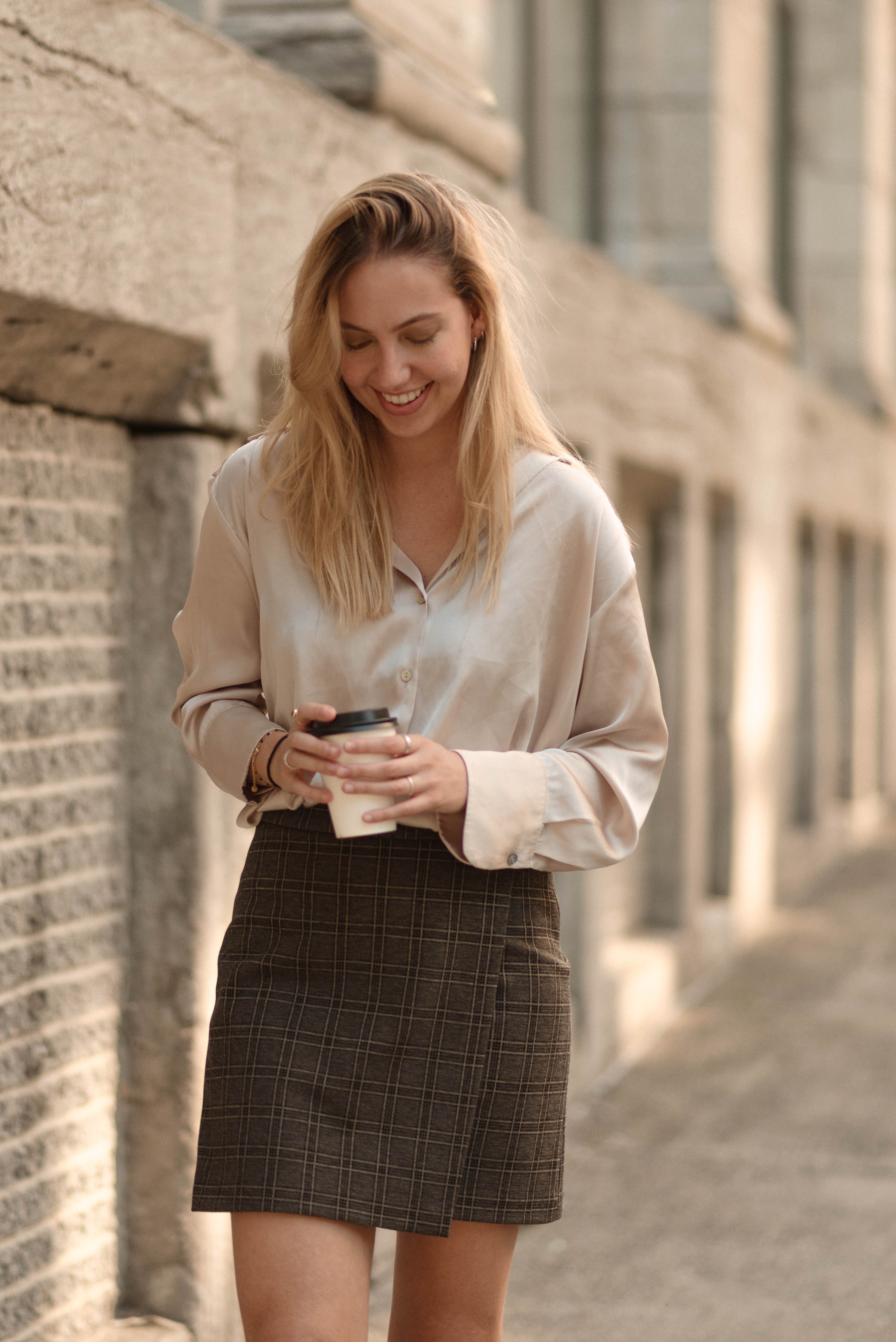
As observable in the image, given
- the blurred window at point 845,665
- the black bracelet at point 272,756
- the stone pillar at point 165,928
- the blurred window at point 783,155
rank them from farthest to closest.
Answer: the blurred window at point 845,665
the blurred window at point 783,155
the stone pillar at point 165,928
the black bracelet at point 272,756

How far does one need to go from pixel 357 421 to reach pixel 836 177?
10.2 metres

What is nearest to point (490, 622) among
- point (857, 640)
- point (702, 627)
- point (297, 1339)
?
point (297, 1339)

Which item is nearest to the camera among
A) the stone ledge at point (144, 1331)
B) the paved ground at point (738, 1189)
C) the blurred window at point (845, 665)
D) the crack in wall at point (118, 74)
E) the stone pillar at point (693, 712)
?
the crack in wall at point (118, 74)

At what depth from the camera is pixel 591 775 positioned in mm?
2248

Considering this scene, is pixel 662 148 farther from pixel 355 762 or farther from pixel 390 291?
pixel 355 762

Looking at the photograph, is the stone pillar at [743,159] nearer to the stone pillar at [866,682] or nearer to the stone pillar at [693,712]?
the stone pillar at [693,712]

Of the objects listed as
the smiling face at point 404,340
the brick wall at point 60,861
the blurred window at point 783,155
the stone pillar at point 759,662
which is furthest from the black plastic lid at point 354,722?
the blurred window at point 783,155

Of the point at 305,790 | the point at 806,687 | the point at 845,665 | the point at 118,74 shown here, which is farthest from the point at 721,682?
the point at 305,790

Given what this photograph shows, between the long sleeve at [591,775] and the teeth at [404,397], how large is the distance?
365 millimetres

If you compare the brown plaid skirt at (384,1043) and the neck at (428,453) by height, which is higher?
the neck at (428,453)

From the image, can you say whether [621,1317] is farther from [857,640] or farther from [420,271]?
[857,640]

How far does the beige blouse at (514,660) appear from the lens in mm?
2219

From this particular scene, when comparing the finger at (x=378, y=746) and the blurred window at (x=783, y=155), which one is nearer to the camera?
the finger at (x=378, y=746)

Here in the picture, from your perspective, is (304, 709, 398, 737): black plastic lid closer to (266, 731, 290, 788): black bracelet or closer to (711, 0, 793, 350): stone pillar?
(266, 731, 290, 788): black bracelet
